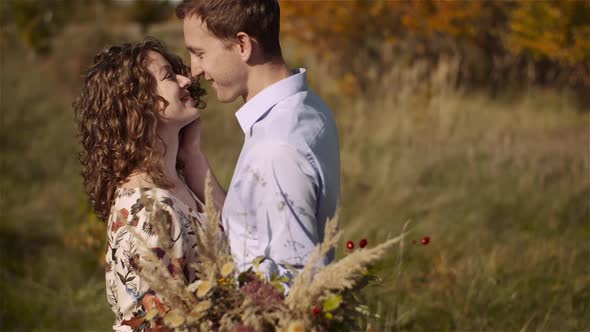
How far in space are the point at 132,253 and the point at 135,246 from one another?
0.10 feet

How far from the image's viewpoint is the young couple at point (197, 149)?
84.5 inches

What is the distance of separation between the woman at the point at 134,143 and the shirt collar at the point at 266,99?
481 millimetres

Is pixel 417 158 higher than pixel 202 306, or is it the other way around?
pixel 202 306

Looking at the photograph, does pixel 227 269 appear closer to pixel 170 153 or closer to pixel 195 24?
pixel 195 24

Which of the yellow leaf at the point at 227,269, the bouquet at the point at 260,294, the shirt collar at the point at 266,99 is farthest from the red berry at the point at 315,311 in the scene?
the shirt collar at the point at 266,99

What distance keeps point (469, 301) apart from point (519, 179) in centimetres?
303

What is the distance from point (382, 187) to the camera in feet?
22.6

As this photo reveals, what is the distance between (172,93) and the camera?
282 centimetres

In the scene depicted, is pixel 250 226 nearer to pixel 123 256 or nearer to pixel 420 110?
pixel 123 256

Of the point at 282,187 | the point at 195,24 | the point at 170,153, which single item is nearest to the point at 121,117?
the point at 170,153

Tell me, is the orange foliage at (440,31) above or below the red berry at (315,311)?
below

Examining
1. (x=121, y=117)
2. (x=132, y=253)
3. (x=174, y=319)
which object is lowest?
(x=132, y=253)

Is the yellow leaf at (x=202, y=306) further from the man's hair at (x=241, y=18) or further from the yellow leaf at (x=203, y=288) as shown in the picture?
the man's hair at (x=241, y=18)

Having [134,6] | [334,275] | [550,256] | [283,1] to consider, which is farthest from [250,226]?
[134,6]
